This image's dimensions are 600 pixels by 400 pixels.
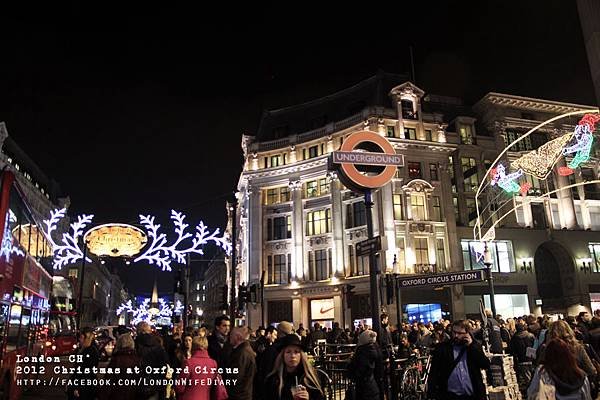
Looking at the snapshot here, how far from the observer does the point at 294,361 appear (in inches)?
176

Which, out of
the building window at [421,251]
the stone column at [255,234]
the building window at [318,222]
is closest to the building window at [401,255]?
the building window at [421,251]

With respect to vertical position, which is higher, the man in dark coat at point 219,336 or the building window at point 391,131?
the building window at point 391,131

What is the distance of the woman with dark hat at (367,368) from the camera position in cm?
753

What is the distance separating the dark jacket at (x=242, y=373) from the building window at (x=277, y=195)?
3881cm

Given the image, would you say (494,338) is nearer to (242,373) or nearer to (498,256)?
(242,373)

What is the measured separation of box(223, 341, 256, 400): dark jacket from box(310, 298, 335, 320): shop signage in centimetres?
3475

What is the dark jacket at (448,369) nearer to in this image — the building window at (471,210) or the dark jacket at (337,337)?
the dark jacket at (337,337)

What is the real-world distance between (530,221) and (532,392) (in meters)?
40.3

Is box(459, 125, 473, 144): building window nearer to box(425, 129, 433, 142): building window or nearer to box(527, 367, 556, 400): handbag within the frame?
box(425, 129, 433, 142): building window

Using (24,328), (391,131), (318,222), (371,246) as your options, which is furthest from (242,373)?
(318,222)

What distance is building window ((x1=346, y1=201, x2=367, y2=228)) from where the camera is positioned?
40312mm

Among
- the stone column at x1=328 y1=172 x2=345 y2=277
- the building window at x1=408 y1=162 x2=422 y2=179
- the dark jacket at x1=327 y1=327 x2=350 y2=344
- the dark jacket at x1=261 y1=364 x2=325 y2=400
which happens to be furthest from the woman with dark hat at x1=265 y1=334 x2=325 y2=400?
the building window at x1=408 y1=162 x2=422 y2=179

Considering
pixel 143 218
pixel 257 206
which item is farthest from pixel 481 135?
pixel 143 218

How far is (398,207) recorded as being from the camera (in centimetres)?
3912
